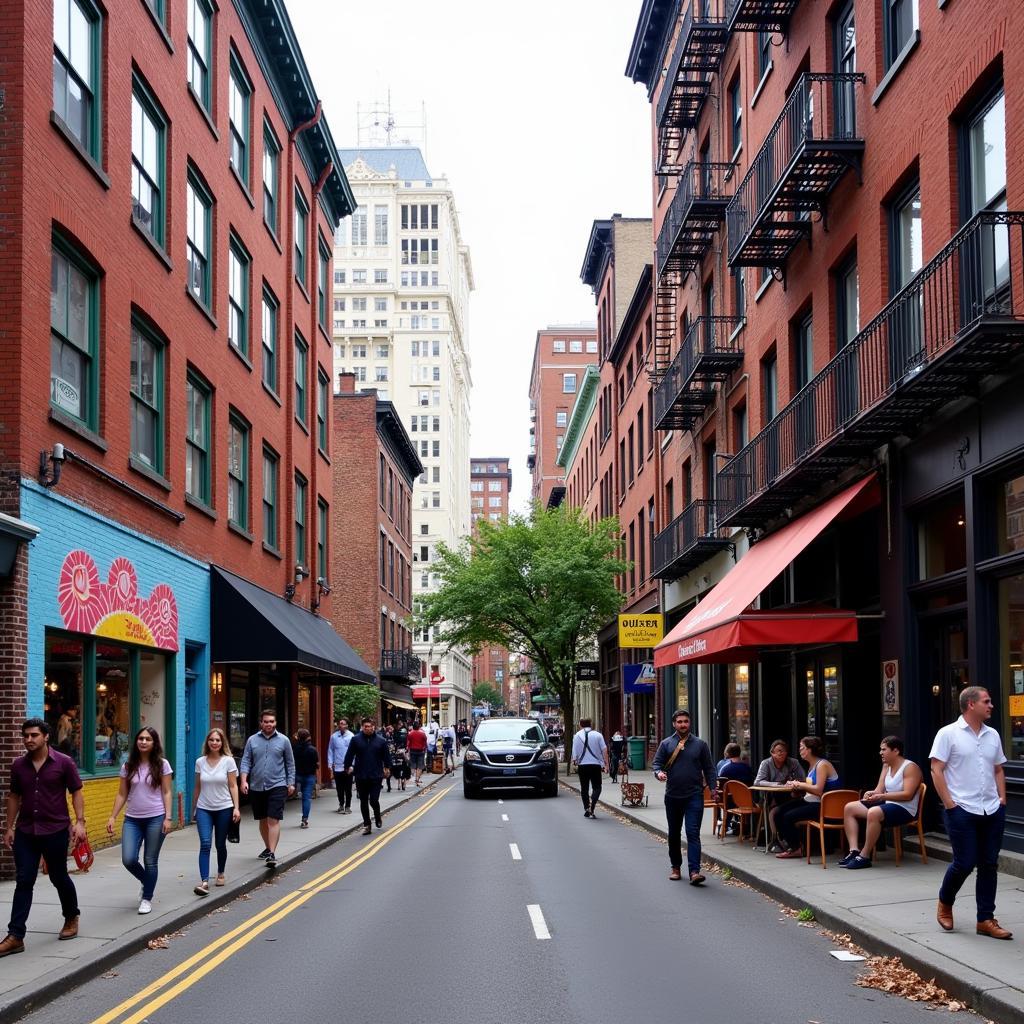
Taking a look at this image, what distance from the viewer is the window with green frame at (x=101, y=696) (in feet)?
50.0

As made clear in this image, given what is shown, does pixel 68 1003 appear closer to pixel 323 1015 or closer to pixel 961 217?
pixel 323 1015

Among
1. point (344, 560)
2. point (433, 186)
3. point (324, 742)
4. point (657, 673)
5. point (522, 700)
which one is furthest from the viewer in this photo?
point (522, 700)

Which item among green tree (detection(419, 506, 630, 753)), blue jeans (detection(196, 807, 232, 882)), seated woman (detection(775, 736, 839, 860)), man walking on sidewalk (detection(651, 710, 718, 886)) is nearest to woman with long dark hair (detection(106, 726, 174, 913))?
blue jeans (detection(196, 807, 232, 882))

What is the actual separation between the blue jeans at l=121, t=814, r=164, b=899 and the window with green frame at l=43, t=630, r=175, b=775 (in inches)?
152

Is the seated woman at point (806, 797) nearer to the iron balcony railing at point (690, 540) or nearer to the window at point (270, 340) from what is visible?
the iron balcony railing at point (690, 540)

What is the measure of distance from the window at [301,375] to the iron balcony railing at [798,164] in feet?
43.2

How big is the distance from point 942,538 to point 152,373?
11.6 metres

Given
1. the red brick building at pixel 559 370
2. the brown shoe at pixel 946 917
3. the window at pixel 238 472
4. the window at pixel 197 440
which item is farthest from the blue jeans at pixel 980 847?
the red brick building at pixel 559 370

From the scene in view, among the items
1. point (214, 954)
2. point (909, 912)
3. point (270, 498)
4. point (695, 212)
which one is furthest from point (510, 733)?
point (214, 954)

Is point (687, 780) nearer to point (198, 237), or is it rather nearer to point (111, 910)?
point (111, 910)

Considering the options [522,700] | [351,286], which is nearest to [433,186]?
[351,286]

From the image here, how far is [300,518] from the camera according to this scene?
31.8m

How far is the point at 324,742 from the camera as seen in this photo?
115 ft

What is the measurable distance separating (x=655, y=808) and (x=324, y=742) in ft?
41.0
